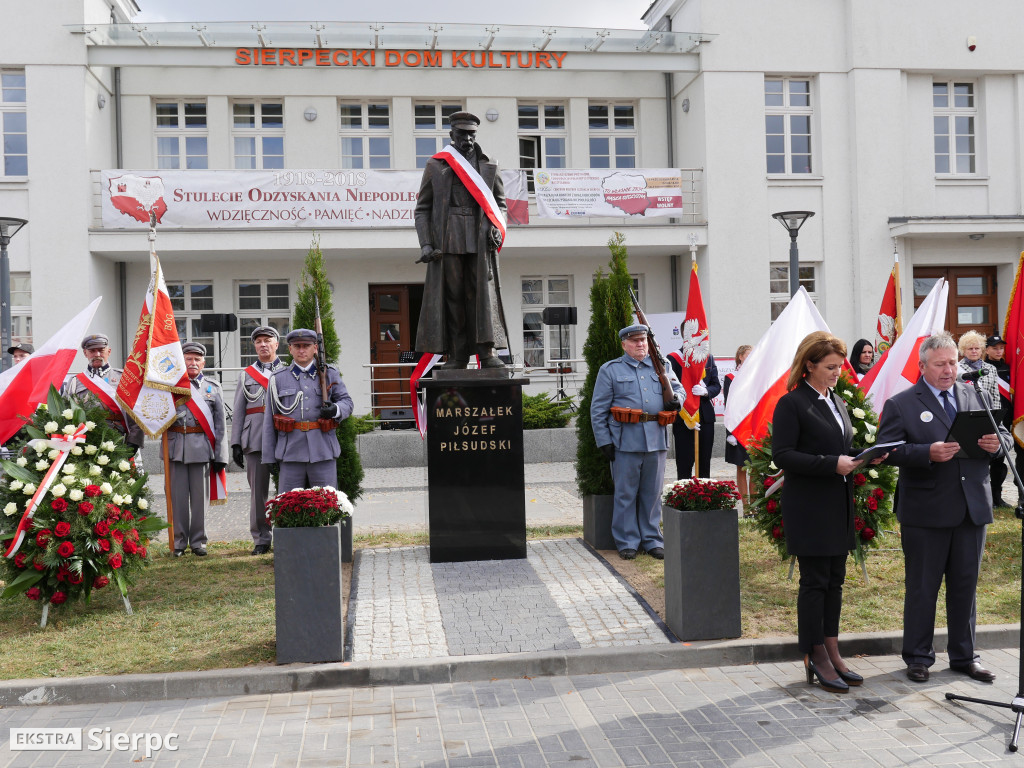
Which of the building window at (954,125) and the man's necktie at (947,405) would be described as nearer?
the man's necktie at (947,405)

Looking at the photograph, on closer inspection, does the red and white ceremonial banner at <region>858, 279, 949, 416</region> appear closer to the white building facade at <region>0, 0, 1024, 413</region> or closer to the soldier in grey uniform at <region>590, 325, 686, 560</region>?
the soldier in grey uniform at <region>590, 325, 686, 560</region>

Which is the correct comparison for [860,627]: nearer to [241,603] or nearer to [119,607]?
[241,603]

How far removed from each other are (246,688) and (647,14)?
71.2 feet

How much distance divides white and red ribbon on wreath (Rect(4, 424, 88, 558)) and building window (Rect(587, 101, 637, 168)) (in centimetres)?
1671

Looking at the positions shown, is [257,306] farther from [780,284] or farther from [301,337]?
[301,337]

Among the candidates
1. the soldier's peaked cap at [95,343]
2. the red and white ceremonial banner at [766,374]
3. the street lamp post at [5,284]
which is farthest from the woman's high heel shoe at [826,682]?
the street lamp post at [5,284]

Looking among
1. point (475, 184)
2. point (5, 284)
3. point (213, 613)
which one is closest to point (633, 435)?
point (475, 184)

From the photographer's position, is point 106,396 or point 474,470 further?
point 106,396

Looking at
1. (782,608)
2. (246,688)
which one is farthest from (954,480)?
(246,688)

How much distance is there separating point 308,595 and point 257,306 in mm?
16206

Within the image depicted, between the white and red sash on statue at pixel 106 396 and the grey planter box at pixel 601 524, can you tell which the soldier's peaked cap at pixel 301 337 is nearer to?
the white and red sash on statue at pixel 106 396

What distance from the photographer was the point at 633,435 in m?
8.41

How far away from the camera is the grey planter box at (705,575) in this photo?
623cm

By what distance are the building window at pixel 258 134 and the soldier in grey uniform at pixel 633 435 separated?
14.7 meters
